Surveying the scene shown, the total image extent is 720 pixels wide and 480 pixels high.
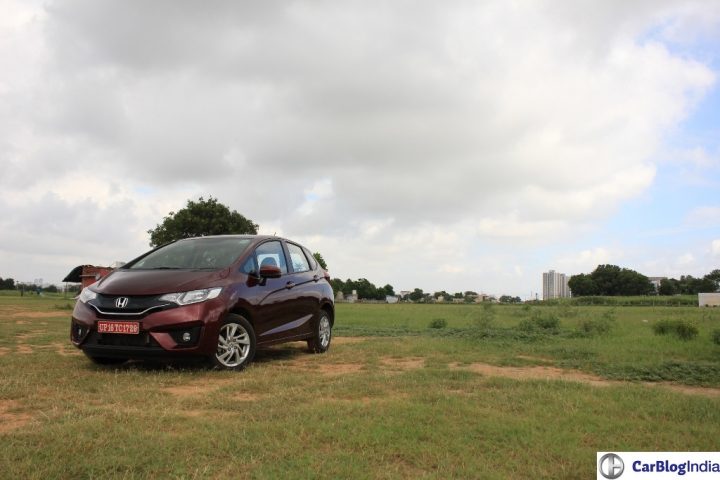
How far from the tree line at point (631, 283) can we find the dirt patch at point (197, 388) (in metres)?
108

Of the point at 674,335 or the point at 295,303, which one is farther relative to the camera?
the point at 674,335

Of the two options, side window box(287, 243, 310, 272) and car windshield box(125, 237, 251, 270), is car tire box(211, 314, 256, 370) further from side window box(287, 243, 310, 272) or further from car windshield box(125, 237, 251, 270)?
side window box(287, 243, 310, 272)

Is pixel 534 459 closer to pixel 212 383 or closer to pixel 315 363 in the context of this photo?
pixel 212 383

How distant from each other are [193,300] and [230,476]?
3.47 meters

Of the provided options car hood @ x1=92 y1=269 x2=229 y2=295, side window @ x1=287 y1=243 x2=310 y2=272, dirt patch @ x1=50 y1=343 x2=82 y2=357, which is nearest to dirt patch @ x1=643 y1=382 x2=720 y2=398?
side window @ x1=287 y1=243 x2=310 y2=272

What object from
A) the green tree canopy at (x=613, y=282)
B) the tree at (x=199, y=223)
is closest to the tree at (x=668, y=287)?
the green tree canopy at (x=613, y=282)

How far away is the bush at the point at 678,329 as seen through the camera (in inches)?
451

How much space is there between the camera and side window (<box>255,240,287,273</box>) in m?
7.50

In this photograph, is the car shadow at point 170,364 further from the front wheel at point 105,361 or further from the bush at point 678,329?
the bush at point 678,329

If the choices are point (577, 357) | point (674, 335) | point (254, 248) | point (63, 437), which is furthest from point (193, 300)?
point (674, 335)

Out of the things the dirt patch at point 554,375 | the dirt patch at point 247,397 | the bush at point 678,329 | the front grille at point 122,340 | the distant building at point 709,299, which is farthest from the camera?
the distant building at point 709,299

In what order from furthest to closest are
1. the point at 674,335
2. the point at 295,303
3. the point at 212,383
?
the point at 674,335
the point at 295,303
the point at 212,383

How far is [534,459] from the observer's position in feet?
10.7

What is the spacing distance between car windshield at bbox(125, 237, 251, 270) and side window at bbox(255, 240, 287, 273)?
0.22 m
